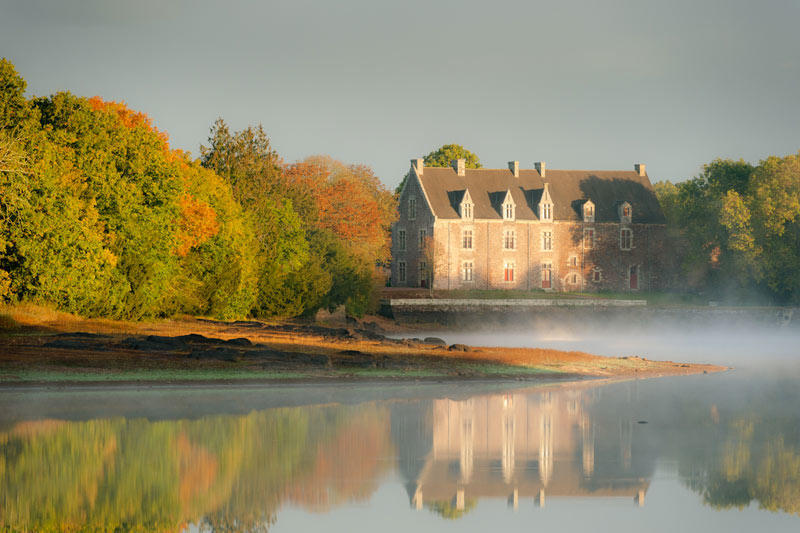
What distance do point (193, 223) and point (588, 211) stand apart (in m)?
57.5

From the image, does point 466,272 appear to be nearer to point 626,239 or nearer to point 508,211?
point 508,211

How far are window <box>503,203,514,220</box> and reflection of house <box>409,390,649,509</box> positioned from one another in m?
80.2

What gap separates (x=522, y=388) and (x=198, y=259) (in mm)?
36413

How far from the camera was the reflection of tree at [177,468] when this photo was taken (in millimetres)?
12422

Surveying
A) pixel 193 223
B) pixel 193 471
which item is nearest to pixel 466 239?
pixel 193 223

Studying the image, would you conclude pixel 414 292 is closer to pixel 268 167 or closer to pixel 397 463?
pixel 268 167

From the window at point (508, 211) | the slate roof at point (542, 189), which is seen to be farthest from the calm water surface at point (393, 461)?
the slate roof at point (542, 189)

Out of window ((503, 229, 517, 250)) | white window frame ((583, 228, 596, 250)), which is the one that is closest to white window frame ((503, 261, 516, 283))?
window ((503, 229, 517, 250))

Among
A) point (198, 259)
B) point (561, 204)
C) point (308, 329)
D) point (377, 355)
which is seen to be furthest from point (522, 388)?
point (561, 204)

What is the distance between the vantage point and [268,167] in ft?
233

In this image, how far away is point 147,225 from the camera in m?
53.0

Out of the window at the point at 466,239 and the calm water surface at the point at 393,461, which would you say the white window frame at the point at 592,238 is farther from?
the calm water surface at the point at 393,461

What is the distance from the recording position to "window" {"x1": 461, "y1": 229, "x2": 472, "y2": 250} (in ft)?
338

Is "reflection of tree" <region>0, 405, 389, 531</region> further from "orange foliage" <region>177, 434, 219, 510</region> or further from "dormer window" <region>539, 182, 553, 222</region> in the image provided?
"dormer window" <region>539, 182, 553, 222</region>
